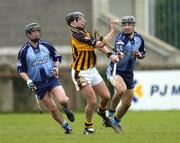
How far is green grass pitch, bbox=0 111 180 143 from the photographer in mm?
17750

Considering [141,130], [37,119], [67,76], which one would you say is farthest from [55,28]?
[141,130]

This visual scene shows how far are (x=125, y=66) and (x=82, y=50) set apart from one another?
4.82 feet

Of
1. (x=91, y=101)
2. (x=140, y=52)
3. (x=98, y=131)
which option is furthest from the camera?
(x=140, y=52)

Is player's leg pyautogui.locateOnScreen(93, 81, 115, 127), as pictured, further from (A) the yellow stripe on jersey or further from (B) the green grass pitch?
(A) the yellow stripe on jersey

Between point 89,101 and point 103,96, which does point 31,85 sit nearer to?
point 89,101

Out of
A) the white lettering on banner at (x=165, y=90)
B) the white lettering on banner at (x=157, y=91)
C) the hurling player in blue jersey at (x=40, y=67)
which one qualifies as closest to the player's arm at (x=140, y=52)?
the hurling player in blue jersey at (x=40, y=67)

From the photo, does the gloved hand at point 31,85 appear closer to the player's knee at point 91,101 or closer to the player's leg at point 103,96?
the player's knee at point 91,101

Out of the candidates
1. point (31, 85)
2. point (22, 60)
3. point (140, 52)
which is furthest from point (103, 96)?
point (22, 60)

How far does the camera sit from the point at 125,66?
20.6m

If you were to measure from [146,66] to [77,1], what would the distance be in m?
4.41

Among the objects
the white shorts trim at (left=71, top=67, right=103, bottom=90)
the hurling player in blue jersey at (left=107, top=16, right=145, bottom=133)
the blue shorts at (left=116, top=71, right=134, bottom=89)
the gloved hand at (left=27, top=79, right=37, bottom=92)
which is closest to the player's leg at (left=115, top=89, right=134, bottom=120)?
the hurling player in blue jersey at (left=107, top=16, right=145, bottom=133)

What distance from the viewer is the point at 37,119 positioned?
27.8 m

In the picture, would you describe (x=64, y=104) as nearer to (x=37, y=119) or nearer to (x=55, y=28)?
(x=37, y=119)

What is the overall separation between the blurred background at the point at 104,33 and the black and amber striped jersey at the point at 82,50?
43.3 ft
